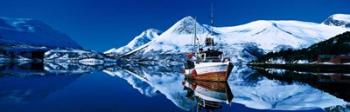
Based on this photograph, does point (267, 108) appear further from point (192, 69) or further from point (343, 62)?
point (343, 62)

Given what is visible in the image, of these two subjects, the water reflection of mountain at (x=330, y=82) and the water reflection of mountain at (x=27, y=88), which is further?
the water reflection of mountain at (x=330, y=82)

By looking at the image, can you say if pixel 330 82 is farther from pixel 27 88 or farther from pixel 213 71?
pixel 27 88

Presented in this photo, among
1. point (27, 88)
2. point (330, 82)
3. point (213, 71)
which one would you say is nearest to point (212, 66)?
point (213, 71)

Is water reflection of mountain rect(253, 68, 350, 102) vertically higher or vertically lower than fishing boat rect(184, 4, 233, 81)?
lower

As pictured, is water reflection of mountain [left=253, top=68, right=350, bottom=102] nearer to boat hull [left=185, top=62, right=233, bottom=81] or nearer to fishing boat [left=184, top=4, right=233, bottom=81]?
boat hull [left=185, top=62, right=233, bottom=81]

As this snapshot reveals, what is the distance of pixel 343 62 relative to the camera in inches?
6708

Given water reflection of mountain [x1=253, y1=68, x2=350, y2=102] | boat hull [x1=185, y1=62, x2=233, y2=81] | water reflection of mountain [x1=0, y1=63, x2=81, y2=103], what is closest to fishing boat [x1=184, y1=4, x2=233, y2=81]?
boat hull [x1=185, y1=62, x2=233, y2=81]

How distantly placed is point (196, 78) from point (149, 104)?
1680 inches

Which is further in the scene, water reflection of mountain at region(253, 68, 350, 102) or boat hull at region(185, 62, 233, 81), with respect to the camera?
boat hull at region(185, 62, 233, 81)

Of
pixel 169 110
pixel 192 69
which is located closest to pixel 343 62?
pixel 192 69

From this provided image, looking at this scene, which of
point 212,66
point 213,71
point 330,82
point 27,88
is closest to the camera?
point 27,88

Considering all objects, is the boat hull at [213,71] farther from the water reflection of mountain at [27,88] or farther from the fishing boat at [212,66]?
the water reflection of mountain at [27,88]

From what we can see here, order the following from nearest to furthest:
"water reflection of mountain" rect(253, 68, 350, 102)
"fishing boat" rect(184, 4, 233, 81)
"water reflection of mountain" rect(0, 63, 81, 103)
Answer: "water reflection of mountain" rect(0, 63, 81, 103), "water reflection of mountain" rect(253, 68, 350, 102), "fishing boat" rect(184, 4, 233, 81)

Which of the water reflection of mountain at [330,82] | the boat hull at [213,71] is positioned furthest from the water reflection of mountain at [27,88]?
the water reflection of mountain at [330,82]
